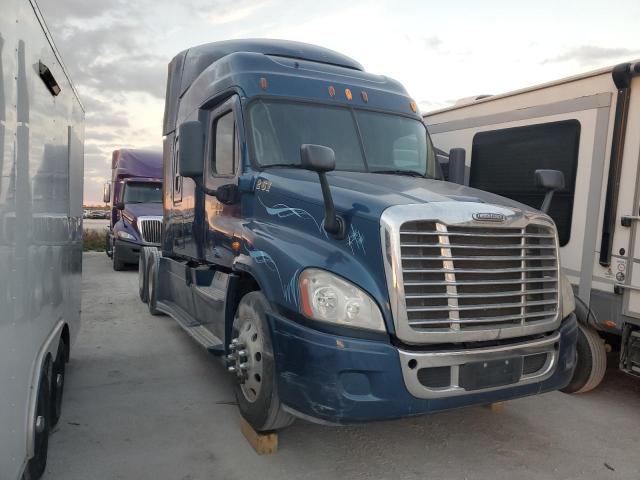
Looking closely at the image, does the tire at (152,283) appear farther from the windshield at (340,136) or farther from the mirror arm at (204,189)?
the windshield at (340,136)

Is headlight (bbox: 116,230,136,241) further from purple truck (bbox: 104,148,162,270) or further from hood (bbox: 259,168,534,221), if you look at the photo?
hood (bbox: 259,168,534,221)

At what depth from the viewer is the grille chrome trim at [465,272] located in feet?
10.1

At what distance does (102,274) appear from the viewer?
13273mm

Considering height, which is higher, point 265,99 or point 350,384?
point 265,99

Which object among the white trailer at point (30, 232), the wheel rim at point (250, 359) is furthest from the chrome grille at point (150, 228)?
the wheel rim at point (250, 359)

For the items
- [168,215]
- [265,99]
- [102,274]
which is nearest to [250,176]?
[265,99]

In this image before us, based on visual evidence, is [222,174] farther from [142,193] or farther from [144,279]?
[142,193]

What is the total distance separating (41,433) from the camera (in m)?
3.17

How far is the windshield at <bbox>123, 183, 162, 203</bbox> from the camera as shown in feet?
46.7

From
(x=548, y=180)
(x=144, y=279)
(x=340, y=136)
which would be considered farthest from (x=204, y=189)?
(x=144, y=279)

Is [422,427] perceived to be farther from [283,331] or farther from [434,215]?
[434,215]

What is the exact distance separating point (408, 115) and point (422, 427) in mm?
2795

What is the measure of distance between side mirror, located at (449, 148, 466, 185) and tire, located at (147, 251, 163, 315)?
4541 mm

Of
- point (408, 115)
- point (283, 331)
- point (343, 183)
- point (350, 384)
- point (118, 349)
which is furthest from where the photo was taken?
point (118, 349)
